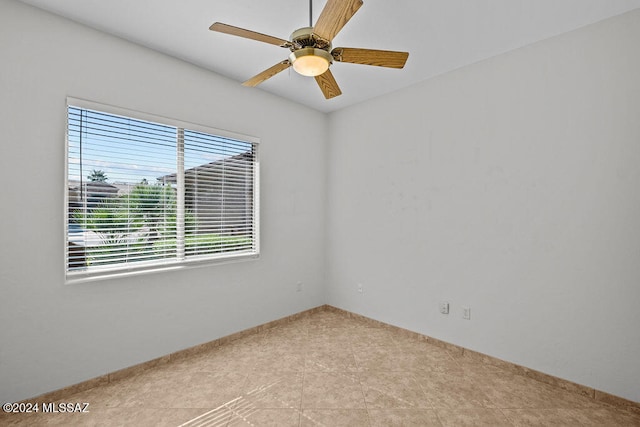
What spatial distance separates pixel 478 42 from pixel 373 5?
1.01 metres

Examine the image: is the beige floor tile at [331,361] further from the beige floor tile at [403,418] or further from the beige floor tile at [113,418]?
the beige floor tile at [113,418]

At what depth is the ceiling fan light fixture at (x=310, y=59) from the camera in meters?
1.59

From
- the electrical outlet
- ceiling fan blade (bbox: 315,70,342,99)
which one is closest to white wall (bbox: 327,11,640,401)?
the electrical outlet

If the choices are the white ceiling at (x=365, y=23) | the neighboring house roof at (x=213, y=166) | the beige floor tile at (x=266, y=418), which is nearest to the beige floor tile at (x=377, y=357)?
the beige floor tile at (x=266, y=418)

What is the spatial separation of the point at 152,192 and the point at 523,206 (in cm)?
310

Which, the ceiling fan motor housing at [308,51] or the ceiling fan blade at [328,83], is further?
the ceiling fan blade at [328,83]

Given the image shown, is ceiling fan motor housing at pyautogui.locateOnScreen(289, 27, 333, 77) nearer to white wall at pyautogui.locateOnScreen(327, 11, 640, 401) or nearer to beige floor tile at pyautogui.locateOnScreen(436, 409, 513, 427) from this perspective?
white wall at pyautogui.locateOnScreen(327, 11, 640, 401)

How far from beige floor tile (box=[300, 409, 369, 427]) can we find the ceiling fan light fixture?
84.1 inches

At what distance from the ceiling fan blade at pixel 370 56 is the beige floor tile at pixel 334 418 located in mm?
2205

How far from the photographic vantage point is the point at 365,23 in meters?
2.15

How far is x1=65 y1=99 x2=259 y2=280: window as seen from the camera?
2.19m

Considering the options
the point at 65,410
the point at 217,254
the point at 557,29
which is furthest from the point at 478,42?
the point at 65,410

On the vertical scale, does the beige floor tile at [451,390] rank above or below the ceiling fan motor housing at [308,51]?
below

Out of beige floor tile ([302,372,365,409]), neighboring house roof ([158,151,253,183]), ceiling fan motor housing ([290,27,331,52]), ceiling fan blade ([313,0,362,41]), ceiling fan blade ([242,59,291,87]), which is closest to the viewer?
ceiling fan blade ([313,0,362,41])
